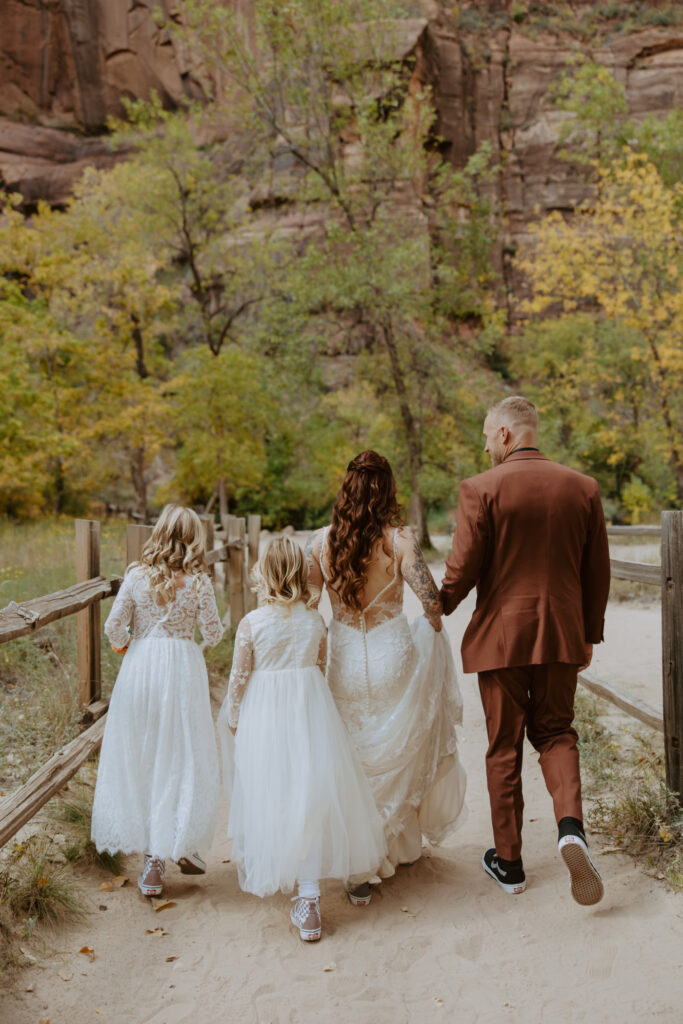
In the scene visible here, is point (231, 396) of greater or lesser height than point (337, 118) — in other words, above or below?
below

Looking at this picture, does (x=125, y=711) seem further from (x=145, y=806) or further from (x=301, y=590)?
(x=301, y=590)

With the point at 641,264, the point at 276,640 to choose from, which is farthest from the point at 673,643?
the point at 641,264

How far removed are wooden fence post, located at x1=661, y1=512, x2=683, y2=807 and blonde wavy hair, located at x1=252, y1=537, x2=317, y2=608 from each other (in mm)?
1672

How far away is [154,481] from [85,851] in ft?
81.5

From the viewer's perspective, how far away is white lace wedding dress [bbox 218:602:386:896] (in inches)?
129

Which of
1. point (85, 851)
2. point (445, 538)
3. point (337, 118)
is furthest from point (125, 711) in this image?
point (445, 538)

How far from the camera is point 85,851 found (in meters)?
3.84

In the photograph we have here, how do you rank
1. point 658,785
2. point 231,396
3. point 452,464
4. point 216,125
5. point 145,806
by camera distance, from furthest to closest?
point 216,125 < point 231,396 < point 452,464 < point 658,785 < point 145,806

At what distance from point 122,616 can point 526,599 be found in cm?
185

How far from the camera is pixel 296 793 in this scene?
10.8 ft

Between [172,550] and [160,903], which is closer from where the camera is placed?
[160,903]

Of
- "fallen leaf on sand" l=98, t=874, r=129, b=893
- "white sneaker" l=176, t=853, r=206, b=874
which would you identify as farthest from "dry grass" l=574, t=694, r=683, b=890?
"fallen leaf on sand" l=98, t=874, r=129, b=893

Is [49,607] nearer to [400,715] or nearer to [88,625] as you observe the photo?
[88,625]

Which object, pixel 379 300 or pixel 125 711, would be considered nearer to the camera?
pixel 125 711
